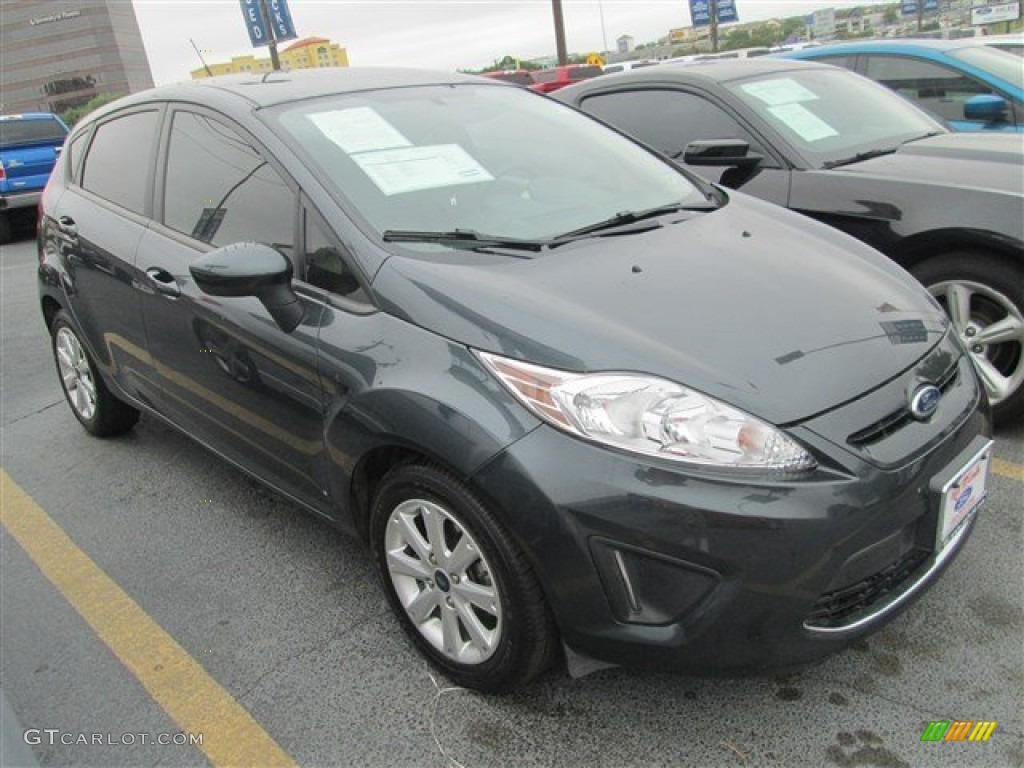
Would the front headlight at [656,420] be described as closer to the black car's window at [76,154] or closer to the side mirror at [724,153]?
the side mirror at [724,153]

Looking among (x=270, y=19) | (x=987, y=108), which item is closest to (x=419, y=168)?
(x=987, y=108)

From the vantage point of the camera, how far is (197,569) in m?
2.91

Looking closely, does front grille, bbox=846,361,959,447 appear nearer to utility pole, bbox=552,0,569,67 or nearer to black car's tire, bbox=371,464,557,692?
black car's tire, bbox=371,464,557,692

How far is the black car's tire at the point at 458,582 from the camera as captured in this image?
1890 mm

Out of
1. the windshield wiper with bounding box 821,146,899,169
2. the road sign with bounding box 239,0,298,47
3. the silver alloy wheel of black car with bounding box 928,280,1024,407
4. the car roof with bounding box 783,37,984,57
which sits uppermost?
the road sign with bounding box 239,0,298,47

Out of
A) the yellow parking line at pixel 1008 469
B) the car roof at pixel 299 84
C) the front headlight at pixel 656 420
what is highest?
the car roof at pixel 299 84

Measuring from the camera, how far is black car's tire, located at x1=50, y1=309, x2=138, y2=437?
151 inches

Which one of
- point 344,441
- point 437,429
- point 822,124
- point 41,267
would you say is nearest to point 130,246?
point 41,267

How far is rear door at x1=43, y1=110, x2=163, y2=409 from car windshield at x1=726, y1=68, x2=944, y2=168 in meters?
2.76

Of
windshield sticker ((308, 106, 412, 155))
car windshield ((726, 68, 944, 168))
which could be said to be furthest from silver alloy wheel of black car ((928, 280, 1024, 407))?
windshield sticker ((308, 106, 412, 155))

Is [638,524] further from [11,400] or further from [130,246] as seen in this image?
[11,400]

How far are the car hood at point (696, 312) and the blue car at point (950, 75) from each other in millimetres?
3166

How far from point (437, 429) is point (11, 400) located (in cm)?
417

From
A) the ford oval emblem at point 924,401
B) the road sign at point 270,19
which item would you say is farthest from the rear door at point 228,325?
the road sign at point 270,19
